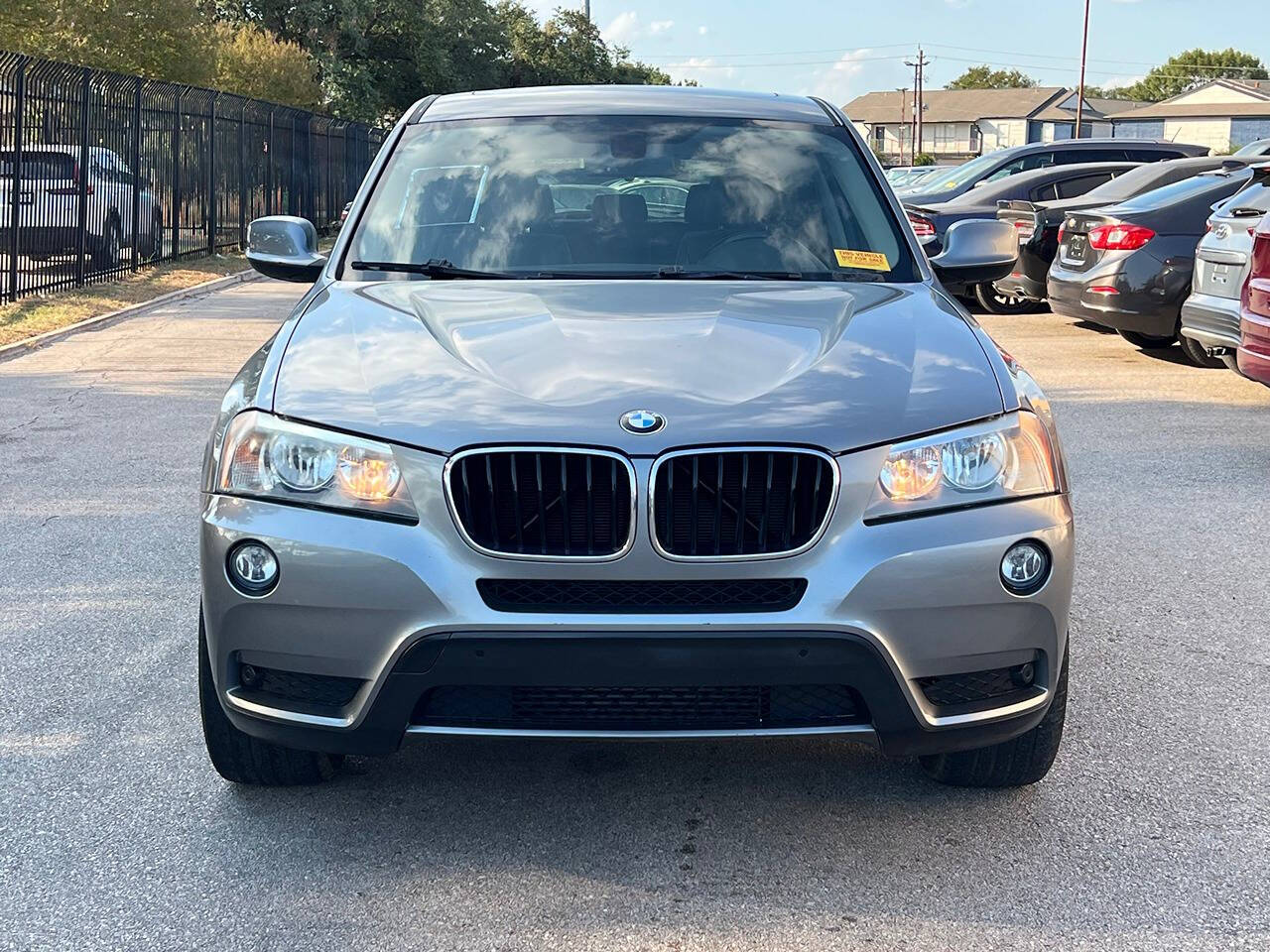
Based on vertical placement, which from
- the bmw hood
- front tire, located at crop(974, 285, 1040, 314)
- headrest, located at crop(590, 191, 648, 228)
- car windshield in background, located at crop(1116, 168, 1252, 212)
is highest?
car windshield in background, located at crop(1116, 168, 1252, 212)

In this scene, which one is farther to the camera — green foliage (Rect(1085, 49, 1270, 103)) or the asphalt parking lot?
Result: green foliage (Rect(1085, 49, 1270, 103))

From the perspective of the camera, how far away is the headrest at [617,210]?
4641 millimetres

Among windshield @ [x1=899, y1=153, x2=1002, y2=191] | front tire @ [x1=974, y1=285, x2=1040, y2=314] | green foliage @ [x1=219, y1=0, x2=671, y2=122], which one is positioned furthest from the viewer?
green foliage @ [x1=219, y1=0, x2=671, y2=122]

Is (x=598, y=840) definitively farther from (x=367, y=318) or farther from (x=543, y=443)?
(x=367, y=318)

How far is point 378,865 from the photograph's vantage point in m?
3.36

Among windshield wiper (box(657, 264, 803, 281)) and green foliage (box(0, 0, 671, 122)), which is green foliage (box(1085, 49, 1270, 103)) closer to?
green foliage (box(0, 0, 671, 122))

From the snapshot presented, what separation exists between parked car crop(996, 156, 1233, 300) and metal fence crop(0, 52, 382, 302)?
9153mm

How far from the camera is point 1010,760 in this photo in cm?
363

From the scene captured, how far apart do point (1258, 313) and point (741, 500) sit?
542 centimetres

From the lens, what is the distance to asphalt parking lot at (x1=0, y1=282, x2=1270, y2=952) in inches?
122

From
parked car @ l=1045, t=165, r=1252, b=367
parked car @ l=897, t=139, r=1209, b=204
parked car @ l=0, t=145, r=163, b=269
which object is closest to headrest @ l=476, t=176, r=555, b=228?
parked car @ l=1045, t=165, r=1252, b=367

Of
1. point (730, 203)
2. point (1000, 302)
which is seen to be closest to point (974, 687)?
point (730, 203)

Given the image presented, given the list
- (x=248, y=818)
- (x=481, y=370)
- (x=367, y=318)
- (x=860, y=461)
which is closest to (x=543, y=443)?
(x=481, y=370)

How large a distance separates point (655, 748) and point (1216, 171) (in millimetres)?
10608
